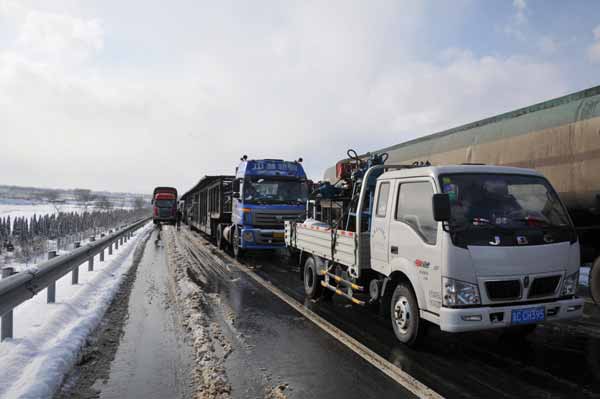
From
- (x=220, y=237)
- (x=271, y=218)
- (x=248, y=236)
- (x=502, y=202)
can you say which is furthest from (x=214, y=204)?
(x=502, y=202)

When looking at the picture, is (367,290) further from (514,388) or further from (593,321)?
(593,321)

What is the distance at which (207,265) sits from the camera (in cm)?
1213

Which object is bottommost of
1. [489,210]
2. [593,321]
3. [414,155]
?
[593,321]

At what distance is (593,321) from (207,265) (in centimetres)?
934

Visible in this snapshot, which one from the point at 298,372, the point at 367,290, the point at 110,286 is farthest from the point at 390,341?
the point at 110,286

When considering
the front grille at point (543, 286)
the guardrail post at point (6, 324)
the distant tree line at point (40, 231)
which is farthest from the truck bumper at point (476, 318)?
the distant tree line at point (40, 231)

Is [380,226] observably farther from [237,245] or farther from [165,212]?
[165,212]

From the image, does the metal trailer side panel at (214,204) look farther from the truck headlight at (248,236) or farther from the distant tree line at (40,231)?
the distant tree line at (40,231)

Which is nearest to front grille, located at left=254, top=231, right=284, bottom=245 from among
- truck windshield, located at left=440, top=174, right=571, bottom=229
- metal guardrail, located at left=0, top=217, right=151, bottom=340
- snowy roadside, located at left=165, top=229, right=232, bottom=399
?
snowy roadside, located at left=165, top=229, right=232, bottom=399

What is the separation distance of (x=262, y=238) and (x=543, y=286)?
8.87 meters

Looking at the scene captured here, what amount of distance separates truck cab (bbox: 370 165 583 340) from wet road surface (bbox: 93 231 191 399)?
2.69m

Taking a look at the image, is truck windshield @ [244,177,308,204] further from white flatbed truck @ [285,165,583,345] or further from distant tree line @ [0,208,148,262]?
distant tree line @ [0,208,148,262]

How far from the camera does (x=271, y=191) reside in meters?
12.9

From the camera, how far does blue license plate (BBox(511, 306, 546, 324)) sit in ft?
13.8
